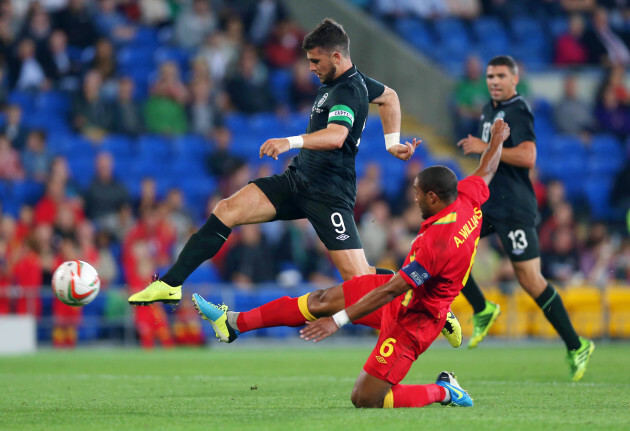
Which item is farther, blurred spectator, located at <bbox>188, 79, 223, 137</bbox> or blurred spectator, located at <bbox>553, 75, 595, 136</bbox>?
blurred spectator, located at <bbox>553, 75, 595, 136</bbox>

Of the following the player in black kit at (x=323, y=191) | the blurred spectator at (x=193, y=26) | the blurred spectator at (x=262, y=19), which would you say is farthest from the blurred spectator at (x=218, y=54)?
the player in black kit at (x=323, y=191)

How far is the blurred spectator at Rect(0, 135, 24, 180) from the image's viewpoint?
16219 millimetres

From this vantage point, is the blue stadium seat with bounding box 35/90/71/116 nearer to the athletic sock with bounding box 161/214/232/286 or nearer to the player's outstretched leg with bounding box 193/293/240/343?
the athletic sock with bounding box 161/214/232/286

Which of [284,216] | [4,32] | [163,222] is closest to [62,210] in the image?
[163,222]

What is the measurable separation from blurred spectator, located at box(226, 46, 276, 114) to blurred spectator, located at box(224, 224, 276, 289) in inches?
142

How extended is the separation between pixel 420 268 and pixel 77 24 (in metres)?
13.8

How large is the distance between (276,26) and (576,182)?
253 inches

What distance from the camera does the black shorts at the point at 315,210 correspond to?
7777 millimetres

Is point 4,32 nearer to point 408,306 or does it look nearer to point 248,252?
point 248,252

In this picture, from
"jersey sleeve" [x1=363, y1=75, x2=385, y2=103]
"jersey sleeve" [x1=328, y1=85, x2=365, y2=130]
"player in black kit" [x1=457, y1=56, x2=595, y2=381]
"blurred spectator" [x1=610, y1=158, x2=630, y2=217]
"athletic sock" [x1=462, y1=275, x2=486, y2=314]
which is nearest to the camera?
"jersey sleeve" [x1=328, y1=85, x2=365, y2=130]

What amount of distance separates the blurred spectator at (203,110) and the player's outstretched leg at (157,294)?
434 inches

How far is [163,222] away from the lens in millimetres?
16047

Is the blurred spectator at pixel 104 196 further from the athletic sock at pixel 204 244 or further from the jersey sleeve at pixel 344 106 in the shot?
the jersey sleeve at pixel 344 106

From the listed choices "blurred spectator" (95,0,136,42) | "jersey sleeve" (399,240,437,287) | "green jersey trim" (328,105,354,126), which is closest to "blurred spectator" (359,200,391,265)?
"blurred spectator" (95,0,136,42)
